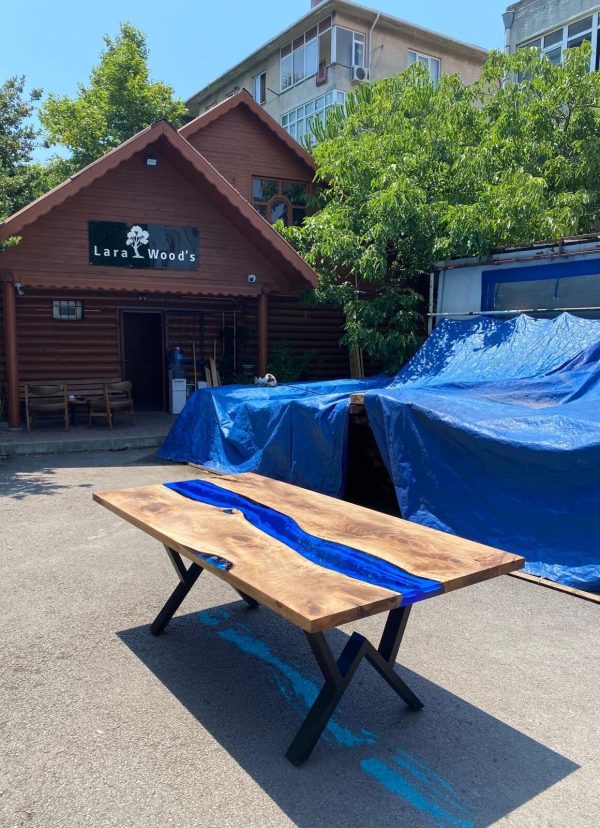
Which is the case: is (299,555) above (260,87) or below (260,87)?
below

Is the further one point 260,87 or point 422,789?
point 260,87

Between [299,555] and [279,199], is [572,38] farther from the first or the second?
[299,555]

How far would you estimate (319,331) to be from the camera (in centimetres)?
1620

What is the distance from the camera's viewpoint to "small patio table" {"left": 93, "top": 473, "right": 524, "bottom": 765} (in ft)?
8.34

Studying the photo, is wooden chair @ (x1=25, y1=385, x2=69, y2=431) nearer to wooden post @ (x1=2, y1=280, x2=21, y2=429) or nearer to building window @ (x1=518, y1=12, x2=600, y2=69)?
wooden post @ (x1=2, y1=280, x2=21, y2=429)

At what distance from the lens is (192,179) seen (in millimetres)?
11828

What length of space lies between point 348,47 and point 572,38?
10916 millimetres

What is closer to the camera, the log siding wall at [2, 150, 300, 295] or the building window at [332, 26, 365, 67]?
the log siding wall at [2, 150, 300, 295]

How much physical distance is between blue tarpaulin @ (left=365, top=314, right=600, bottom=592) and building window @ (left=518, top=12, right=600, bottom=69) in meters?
14.9

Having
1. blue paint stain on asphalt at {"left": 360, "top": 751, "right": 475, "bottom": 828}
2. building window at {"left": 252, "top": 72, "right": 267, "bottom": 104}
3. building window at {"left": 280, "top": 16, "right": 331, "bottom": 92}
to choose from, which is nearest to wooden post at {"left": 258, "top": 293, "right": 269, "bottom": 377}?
blue paint stain on asphalt at {"left": 360, "top": 751, "right": 475, "bottom": 828}

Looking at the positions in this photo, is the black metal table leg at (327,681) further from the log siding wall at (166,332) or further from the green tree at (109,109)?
the green tree at (109,109)

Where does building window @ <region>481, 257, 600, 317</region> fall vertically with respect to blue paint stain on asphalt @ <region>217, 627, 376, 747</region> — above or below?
above

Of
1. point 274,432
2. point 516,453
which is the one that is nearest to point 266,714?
point 516,453

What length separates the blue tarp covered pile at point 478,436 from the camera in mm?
5000
